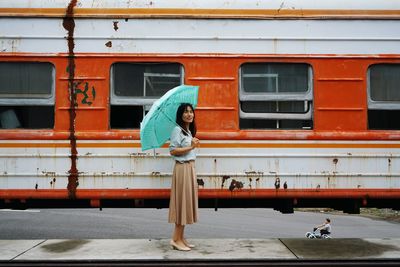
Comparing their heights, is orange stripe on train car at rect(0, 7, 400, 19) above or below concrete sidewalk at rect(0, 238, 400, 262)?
above

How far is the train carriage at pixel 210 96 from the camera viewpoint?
597 centimetres

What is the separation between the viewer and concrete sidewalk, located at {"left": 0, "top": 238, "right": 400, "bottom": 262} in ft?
18.2

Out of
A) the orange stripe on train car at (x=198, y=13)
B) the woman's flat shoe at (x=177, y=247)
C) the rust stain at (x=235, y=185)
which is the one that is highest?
the orange stripe on train car at (x=198, y=13)

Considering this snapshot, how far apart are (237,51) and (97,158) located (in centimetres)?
212

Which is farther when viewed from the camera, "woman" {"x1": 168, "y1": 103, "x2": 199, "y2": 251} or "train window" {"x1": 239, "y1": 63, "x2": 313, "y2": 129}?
"train window" {"x1": 239, "y1": 63, "x2": 313, "y2": 129}

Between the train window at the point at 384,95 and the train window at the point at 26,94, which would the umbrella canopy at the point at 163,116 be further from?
the train window at the point at 384,95

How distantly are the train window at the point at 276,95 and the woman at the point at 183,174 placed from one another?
814 millimetres

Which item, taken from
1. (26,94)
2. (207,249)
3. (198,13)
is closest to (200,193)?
(207,249)

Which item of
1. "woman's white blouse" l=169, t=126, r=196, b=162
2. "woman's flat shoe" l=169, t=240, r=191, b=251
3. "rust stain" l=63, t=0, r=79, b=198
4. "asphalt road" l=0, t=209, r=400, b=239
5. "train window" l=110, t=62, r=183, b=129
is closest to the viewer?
"woman's white blouse" l=169, t=126, r=196, b=162

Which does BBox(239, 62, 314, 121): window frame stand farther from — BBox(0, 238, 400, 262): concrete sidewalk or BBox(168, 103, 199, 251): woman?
BBox(0, 238, 400, 262): concrete sidewalk

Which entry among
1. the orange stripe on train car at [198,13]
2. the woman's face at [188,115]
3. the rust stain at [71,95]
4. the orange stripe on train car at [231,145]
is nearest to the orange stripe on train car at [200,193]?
the rust stain at [71,95]

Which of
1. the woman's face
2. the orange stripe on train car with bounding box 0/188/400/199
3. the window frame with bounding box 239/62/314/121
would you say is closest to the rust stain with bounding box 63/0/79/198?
the orange stripe on train car with bounding box 0/188/400/199

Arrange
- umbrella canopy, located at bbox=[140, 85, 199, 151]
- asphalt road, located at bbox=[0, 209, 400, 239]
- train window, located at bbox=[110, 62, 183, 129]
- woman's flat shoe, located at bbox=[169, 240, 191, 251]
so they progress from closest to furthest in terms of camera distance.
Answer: umbrella canopy, located at bbox=[140, 85, 199, 151]
woman's flat shoe, located at bbox=[169, 240, 191, 251]
train window, located at bbox=[110, 62, 183, 129]
asphalt road, located at bbox=[0, 209, 400, 239]

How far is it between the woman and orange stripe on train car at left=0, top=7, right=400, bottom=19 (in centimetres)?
128
